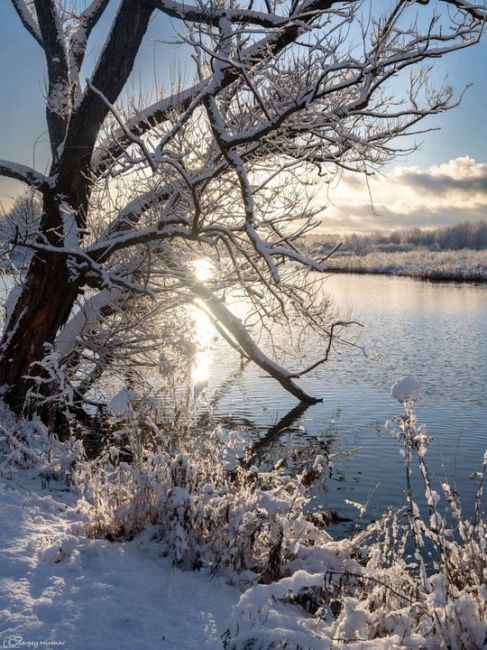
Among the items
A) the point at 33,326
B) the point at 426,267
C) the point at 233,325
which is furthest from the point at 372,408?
the point at 426,267

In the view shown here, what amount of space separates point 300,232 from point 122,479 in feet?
15.8

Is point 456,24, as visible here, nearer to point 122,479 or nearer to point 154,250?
point 154,250

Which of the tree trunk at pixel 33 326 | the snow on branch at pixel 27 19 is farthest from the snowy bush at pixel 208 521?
the snow on branch at pixel 27 19

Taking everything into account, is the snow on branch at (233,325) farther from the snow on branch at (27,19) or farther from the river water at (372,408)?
the snow on branch at (27,19)

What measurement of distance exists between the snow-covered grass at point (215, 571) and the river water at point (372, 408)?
1.98m

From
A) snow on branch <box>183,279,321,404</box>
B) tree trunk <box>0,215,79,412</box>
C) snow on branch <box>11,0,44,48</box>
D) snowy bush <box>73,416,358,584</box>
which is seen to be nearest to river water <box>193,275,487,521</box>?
snow on branch <box>183,279,321,404</box>

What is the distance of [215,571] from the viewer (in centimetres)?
392

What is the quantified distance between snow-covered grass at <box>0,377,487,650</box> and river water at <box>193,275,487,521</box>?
6.49 feet

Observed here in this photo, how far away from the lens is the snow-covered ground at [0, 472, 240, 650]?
2928mm

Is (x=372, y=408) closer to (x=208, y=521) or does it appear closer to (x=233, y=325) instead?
(x=233, y=325)

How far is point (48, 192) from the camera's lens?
8.64 m

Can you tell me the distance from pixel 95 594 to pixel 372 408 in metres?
9.12

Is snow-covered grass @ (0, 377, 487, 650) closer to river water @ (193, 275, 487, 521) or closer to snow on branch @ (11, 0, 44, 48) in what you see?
river water @ (193, 275, 487, 521)

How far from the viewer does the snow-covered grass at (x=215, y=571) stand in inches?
116
